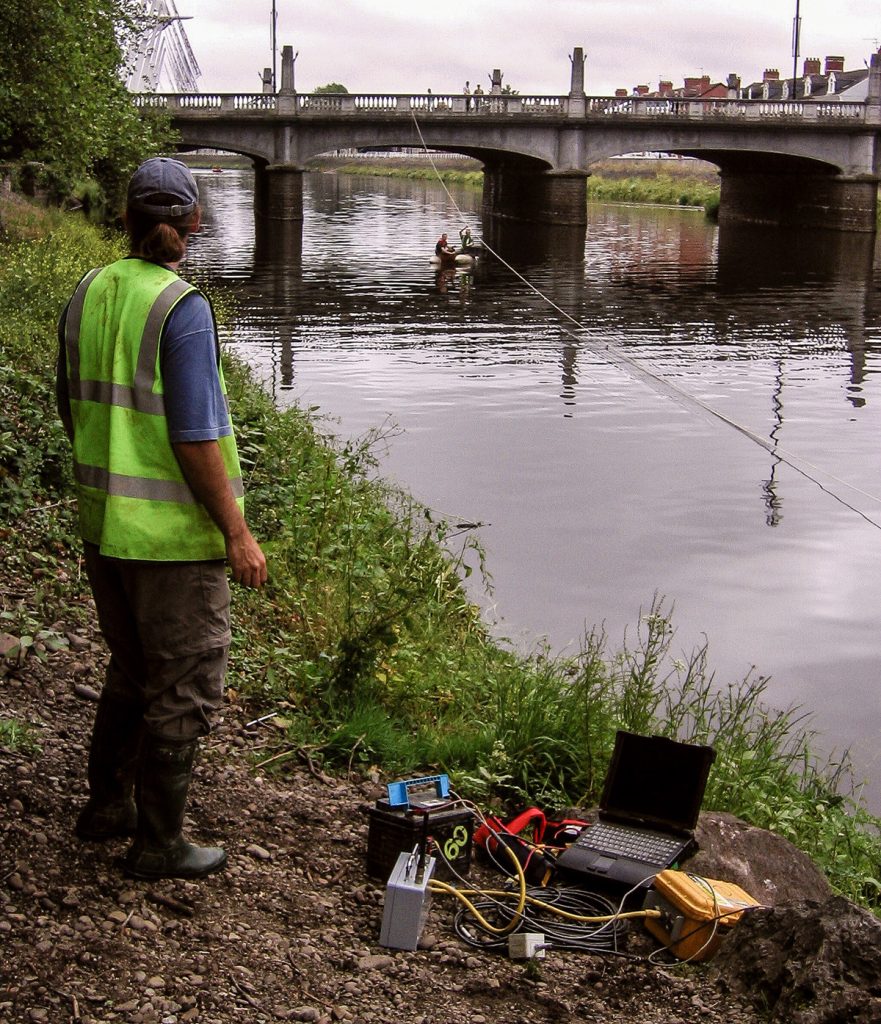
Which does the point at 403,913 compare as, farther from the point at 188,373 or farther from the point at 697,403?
the point at 697,403

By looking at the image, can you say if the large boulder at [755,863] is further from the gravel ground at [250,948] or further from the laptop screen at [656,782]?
the gravel ground at [250,948]

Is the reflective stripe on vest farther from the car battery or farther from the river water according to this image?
the river water

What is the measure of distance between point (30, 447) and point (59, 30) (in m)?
11.1

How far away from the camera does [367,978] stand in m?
3.97

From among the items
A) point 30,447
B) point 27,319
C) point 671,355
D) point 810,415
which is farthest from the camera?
point 671,355

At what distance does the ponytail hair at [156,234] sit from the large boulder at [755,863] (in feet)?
8.64

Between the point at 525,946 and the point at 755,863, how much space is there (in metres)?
1.19

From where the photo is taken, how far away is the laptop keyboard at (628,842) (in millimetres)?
4809

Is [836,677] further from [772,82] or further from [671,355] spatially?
[772,82]

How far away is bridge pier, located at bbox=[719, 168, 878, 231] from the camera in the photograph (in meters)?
54.5

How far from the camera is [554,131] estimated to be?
2141 inches

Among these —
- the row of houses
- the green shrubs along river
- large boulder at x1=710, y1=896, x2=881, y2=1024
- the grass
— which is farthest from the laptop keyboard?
the row of houses

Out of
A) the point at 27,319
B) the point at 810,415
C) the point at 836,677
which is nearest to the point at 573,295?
the point at 810,415

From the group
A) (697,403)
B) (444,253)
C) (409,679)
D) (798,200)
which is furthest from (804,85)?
(409,679)
